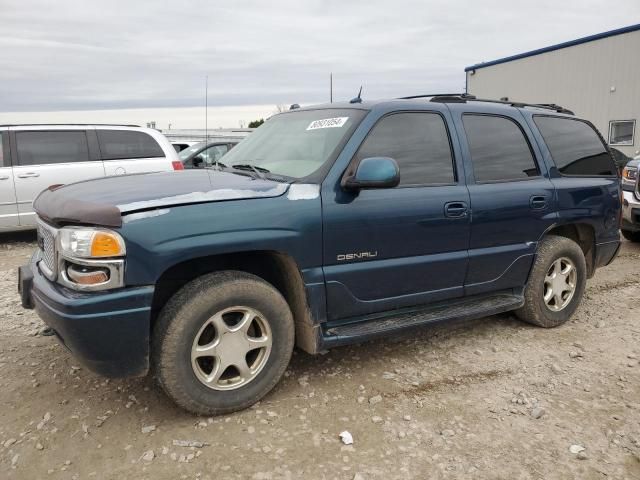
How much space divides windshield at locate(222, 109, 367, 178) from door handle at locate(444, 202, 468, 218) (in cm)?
83

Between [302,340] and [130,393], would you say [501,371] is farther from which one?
[130,393]

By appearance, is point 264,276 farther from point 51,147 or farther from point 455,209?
point 51,147

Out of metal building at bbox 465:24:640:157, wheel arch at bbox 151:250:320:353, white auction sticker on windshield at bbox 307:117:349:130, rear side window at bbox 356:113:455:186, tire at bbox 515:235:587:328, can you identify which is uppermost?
metal building at bbox 465:24:640:157

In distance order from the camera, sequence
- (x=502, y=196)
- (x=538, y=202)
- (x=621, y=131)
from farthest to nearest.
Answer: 1. (x=621, y=131)
2. (x=538, y=202)
3. (x=502, y=196)

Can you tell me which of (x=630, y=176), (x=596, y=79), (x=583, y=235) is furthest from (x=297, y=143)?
(x=596, y=79)

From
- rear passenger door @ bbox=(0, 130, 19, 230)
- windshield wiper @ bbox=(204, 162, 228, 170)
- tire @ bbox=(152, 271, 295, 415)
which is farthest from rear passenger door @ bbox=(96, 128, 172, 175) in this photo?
tire @ bbox=(152, 271, 295, 415)

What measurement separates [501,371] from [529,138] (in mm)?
1837

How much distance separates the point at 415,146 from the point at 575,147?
1800 mm

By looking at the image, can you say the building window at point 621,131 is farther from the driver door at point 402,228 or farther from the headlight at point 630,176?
the driver door at point 402,228

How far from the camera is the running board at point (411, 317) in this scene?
327cm

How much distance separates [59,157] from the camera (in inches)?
299

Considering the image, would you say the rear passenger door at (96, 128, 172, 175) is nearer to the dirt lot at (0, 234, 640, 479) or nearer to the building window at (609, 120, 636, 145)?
the dirt lot at (0, 234, 640, 479)

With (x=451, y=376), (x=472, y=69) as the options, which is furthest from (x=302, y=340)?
(x=472, y=69)

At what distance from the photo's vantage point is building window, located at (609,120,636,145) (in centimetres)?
1712
